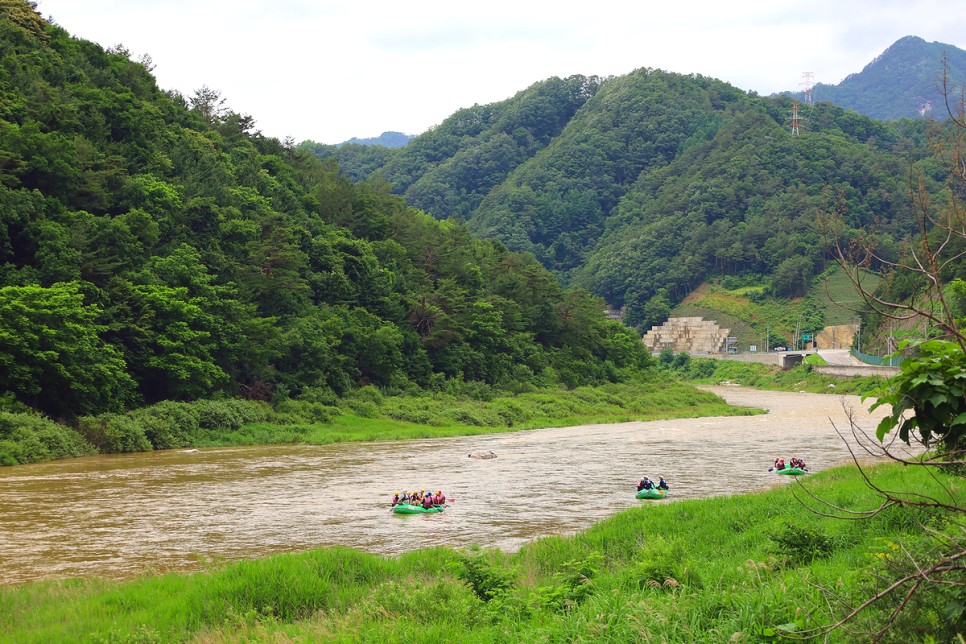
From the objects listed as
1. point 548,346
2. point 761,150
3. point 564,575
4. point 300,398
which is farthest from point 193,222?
point 761,150

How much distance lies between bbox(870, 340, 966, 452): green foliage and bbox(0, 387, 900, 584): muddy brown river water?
14.4 meters

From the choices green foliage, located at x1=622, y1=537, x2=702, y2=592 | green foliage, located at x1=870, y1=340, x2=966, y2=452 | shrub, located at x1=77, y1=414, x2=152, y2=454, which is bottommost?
shrub, located at x1=77, y1=414, x2=152, y2=454

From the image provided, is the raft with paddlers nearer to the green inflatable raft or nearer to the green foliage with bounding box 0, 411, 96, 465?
the green inflatable raft

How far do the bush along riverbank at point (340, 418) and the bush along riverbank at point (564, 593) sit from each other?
79.3 ft

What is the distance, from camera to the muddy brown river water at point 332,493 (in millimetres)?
20547

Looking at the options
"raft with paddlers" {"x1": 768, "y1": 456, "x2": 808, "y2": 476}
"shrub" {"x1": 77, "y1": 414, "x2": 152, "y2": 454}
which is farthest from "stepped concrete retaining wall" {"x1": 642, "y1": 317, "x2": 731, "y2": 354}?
"shrub" {"x1": 77, "y1": 414, "x2": 152, "y2": 454}

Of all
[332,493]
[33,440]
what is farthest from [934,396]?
[33,440]

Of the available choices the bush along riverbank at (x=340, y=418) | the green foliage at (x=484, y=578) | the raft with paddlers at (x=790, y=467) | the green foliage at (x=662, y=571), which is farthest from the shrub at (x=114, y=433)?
the green foliage at (x=662, y=571)

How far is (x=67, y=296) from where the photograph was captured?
1519 inches

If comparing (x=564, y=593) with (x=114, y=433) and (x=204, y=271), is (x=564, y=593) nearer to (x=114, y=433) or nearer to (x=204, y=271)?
(x=114, y=433)

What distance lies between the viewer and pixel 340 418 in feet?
175

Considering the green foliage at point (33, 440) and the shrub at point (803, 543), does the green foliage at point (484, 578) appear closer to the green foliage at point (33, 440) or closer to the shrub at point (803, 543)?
the shrub at point (803, 543)

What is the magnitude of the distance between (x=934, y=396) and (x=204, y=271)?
157 feet

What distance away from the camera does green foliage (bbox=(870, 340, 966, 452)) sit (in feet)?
21.7
